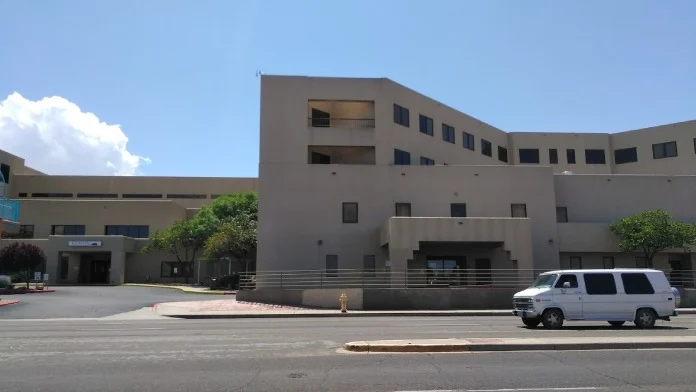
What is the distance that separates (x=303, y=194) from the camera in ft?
118

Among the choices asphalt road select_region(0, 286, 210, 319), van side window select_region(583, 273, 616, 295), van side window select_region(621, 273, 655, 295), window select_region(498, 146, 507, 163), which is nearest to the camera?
van side window select_region(583, 273, 616, 295)

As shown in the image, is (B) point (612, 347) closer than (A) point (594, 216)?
Yes

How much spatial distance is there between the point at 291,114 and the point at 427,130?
389 inches

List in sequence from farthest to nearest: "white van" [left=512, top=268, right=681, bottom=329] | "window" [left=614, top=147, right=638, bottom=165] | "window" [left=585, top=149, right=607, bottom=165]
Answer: "window" [left=585, top=149, right=607, bottom=165], "window" [left=614, top=147, right=638, bottom=165], "white van" [left=512, top=268, right=681, bottom=329]

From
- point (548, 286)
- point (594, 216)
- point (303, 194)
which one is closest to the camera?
point (548, 286)

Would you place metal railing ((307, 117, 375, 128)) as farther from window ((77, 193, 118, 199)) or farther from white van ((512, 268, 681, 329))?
window ((77, 193, 118, 199))

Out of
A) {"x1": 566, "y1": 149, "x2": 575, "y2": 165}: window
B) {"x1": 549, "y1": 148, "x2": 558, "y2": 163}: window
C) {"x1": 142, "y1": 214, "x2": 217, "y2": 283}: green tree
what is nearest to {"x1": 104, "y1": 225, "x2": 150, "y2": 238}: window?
{"x1": 142, "y1": 214, "x2": 217, "y2": 283}: green tree

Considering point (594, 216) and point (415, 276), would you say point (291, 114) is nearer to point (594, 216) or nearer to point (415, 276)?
point (415, 276)

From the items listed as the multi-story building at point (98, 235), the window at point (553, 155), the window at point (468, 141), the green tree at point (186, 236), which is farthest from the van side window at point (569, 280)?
the multi-story building at point (98, 235)

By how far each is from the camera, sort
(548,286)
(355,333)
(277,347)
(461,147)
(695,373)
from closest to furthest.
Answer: (695,373) → (277,347) → (355,333) → (548,286) → (461,147)

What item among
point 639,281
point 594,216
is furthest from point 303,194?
Result: point 639,281

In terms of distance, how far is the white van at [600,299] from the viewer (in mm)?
→ 17359

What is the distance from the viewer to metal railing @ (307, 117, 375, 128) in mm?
38156

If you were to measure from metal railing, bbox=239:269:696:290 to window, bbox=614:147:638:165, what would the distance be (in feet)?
56.2
